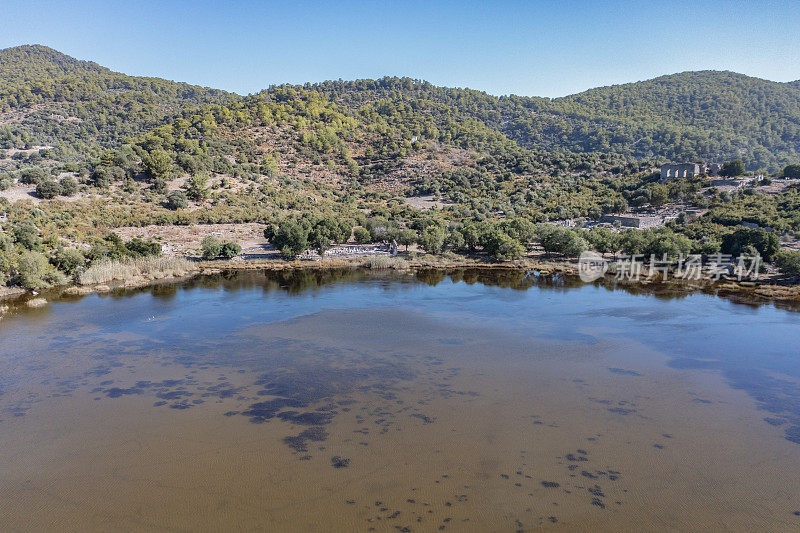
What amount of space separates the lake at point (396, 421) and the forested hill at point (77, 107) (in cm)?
7967

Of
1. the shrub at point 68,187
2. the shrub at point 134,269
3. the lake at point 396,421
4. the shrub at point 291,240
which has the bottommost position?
the lake at point 396,421

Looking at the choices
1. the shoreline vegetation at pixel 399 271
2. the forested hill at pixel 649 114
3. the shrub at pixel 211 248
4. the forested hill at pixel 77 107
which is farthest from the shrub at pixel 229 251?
the forested hill at pixel 649 114

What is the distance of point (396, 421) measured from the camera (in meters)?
15.8

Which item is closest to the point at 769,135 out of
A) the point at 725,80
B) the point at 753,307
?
the point at 725,80

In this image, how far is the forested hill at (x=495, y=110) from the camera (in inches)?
4013

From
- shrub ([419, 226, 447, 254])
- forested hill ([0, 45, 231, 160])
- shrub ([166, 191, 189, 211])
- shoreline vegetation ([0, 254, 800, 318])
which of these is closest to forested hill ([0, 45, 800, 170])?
forested hill ([0, 45, 231, 160])

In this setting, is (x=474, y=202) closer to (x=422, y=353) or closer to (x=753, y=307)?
(x=753, y=307)

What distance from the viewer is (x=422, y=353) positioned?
22.2 metres

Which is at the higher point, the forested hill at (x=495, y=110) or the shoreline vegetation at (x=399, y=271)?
the forested hill at (x=495, y=110)

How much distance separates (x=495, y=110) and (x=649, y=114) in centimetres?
4898

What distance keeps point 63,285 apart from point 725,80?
200 metres

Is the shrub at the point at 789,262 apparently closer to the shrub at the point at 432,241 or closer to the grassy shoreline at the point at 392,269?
the grassy shoreline at the point at 392,269

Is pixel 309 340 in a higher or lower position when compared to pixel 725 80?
lower

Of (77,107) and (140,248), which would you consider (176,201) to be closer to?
(140,248)
